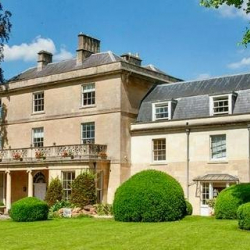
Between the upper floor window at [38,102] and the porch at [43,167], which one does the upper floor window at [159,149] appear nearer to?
the porch at [43,167]

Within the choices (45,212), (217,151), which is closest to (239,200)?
(217,151)

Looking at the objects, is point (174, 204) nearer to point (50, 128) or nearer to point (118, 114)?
point (118, 114)

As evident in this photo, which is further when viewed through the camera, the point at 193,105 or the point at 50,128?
the point at 50,128

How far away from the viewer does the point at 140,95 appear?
34.6 m

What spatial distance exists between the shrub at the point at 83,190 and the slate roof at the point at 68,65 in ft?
27.2

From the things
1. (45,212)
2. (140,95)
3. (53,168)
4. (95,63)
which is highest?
(95,63)

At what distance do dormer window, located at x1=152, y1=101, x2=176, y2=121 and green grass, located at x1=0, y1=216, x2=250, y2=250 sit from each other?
38.6 ft

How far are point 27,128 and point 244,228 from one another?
75.2ft

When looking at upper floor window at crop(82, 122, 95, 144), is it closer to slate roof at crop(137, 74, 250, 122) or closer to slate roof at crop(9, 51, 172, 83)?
slate roof at crop(137, 74, 250, 122)

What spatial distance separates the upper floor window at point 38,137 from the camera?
3678 cm

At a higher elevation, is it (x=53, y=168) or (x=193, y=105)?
(x=193, y=105)

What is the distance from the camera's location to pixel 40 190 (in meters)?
36.4

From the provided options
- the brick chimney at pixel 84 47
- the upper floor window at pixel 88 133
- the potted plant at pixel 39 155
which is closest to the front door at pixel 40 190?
the potted plant at pixel 39 155

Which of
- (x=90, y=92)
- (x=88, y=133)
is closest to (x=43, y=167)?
(x=88, y=133)
